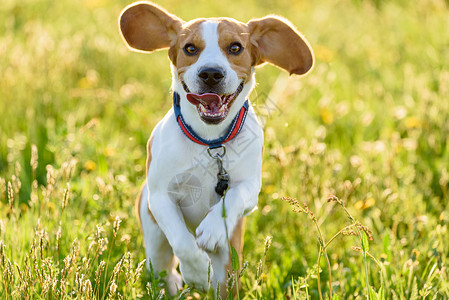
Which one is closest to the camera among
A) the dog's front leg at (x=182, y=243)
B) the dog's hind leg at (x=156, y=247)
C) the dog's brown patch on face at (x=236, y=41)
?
the dog's front leg at (x=182, y=243)

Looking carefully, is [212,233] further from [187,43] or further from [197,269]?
[187,43]

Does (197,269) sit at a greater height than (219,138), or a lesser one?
lesser

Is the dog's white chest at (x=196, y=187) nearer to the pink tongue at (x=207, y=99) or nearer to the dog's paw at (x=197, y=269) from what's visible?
the pink tongue at (x=207, y=99)

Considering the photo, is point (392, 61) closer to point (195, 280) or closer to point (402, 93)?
point (402, 93)

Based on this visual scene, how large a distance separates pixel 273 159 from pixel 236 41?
150 cm

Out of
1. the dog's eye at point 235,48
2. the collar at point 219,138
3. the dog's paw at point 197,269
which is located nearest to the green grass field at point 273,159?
the dog's paw at point 197,269

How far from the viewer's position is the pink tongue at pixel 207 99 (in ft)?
10.0

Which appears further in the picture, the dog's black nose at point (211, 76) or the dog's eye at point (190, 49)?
the dog's eye at point (190, 49)

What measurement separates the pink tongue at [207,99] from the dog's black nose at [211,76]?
2.5 inches

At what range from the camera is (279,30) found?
11.4ft

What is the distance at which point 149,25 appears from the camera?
139 inches

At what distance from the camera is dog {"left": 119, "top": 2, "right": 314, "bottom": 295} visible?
121 inches

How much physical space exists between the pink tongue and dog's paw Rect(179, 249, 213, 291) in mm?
725

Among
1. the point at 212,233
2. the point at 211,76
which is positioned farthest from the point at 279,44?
the point at 212,233
